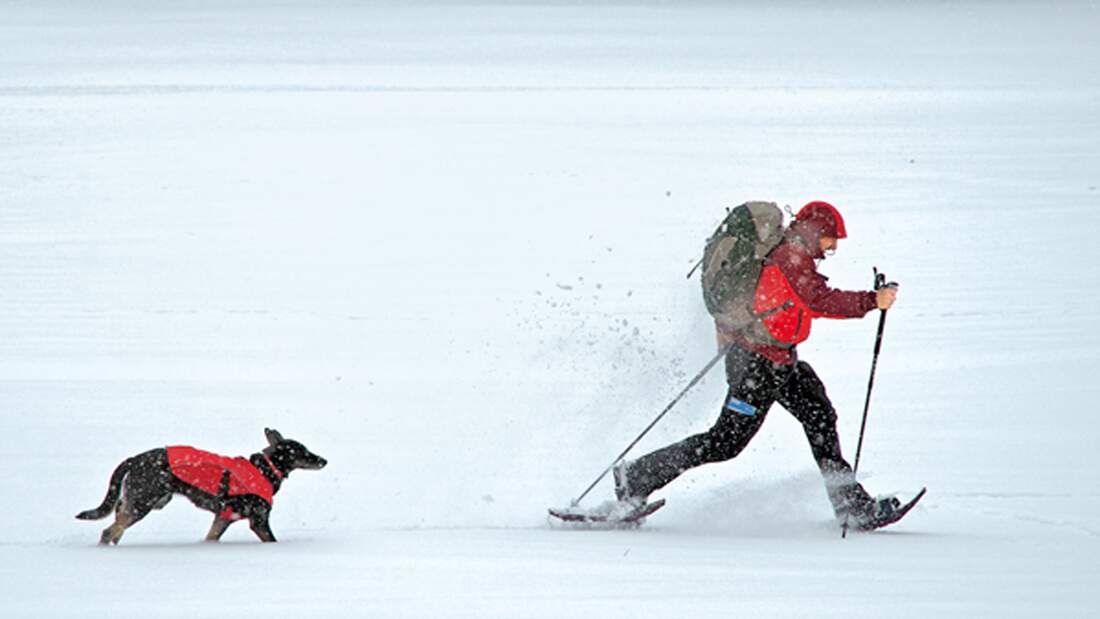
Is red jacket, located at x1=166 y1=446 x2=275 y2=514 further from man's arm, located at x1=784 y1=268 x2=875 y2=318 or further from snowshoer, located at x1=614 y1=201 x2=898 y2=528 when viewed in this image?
man's arm, located at x1=784 y1=268 x2=875 y2=318

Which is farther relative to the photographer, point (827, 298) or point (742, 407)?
point (742, 407)

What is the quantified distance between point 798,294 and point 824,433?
58 cm

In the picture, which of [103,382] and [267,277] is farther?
[267,277]

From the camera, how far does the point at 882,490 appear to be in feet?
→ 22.5

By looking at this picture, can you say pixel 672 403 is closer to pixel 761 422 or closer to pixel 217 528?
pixel 761 422

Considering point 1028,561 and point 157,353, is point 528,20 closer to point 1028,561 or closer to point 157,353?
point 157,353

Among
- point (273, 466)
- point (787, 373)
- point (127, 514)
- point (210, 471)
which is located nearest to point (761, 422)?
point (787, 373)

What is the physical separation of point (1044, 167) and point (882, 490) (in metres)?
10.1

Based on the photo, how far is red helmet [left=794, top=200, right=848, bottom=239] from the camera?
5.56m

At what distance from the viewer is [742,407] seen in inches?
226

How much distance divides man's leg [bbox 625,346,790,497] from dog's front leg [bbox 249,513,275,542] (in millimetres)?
1339

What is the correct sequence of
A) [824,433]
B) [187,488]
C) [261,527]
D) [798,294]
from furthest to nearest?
[824,433]
[798,294]
[261,527]
[187,488]

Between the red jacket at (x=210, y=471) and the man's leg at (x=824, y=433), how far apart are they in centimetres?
174

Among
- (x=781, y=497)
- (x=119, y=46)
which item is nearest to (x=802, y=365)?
(x=781, y=497)
